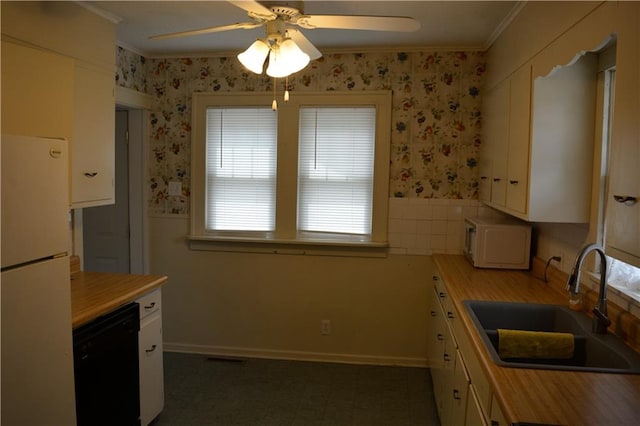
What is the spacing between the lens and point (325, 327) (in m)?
3.75

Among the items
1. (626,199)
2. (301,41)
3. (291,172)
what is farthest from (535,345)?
(291,172)

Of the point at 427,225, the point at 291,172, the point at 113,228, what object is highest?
the point at 291,172

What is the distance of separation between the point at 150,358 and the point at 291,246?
1.42 metres

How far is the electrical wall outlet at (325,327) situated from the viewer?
12.3 feet

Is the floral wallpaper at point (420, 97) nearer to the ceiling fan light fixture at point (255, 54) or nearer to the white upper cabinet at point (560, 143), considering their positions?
the white upper cabinet at point (560, 143)

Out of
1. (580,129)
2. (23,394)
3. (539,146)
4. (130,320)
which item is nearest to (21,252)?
(23,394)

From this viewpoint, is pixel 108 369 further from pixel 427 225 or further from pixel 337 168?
pixel 427 225

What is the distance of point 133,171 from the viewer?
3854 millimetres

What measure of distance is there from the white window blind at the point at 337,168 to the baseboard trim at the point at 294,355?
102 cm

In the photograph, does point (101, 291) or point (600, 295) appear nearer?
point (600, 295)

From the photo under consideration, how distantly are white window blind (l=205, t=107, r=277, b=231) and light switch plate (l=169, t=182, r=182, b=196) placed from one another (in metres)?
0.24

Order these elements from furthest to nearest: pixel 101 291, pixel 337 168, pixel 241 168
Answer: pixel 241 168 < pixel 337 168 < pixel 101 291

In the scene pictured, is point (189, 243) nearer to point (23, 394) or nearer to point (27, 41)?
point (27, 41)

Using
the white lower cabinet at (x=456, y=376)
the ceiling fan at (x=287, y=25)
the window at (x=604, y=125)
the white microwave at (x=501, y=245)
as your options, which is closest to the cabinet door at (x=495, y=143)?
the white microwave at (x=501, y=245)
